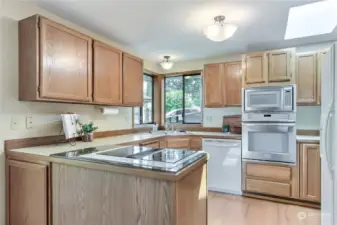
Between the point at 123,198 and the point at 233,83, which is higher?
the point at 233,83

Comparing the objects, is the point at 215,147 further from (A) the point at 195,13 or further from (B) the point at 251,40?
(A) the point at 195,13

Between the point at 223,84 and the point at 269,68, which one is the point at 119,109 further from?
the point at 269,68

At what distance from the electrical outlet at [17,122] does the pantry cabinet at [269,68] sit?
9.45 feet

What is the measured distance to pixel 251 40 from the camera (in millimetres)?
3096

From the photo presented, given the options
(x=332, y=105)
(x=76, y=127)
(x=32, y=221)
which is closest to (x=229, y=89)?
(x=332, y=105)

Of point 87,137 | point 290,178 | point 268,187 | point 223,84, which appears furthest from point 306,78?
point 87,137

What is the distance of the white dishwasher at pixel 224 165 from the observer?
3.18 m

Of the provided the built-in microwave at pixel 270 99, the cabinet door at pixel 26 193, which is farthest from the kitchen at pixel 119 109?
the cabinet door at pixel 26 193

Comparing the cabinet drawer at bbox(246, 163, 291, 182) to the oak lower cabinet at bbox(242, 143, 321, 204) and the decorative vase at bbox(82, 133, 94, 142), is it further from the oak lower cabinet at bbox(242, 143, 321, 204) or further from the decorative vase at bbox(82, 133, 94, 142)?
the decorative vase at bbox(82, 133, 94, 142)

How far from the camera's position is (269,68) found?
10.0 ft

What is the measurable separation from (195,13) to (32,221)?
2492 mm

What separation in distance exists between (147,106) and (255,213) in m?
2.75

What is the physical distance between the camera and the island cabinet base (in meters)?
1.21

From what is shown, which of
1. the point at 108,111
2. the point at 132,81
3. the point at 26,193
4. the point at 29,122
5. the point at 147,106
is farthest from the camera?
the point at 147,106
